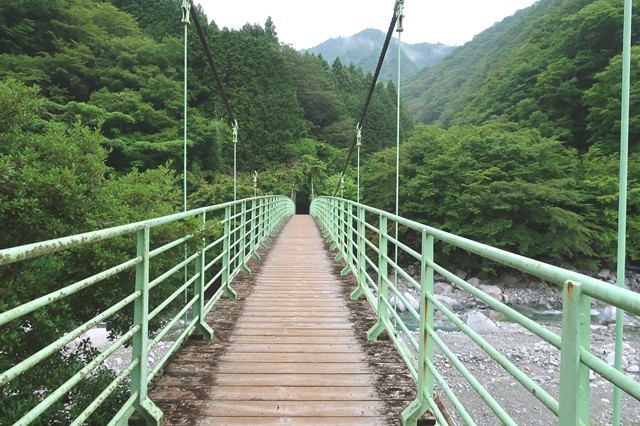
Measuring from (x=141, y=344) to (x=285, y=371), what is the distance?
849 mm

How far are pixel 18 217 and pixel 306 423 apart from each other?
186cm

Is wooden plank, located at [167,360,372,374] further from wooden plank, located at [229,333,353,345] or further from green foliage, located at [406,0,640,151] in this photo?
green foliage, located at [406,0,640,151]

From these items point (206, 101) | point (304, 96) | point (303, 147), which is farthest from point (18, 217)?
point (304, 96)

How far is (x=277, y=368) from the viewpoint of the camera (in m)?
2.30

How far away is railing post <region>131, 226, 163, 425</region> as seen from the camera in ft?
5.58

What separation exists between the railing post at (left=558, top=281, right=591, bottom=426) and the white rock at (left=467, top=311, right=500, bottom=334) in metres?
9.87

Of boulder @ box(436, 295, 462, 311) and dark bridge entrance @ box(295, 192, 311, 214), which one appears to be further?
dark bridge entrance @ box(295, 192, 311, 214)

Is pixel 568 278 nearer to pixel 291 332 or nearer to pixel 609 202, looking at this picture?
pixel 291 332

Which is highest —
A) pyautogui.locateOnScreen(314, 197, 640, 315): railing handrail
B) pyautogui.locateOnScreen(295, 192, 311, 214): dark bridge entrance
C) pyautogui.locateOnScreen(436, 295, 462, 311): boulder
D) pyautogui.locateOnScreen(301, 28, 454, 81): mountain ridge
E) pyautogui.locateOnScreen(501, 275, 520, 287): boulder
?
pyautogui.locateOnScreen(301, 28, 454, 81): mountain ridge

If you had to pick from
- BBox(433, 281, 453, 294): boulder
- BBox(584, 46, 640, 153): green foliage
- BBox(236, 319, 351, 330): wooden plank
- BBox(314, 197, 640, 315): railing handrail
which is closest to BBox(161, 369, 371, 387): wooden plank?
BBox(236, 319, 351, 330): wooden plank

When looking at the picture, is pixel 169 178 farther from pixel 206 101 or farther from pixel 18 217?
pixel 206 101

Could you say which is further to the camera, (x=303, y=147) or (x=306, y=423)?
(x=303, y=147)

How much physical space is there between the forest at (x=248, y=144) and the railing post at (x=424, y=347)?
175 centimetres

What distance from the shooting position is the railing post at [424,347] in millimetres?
1766
